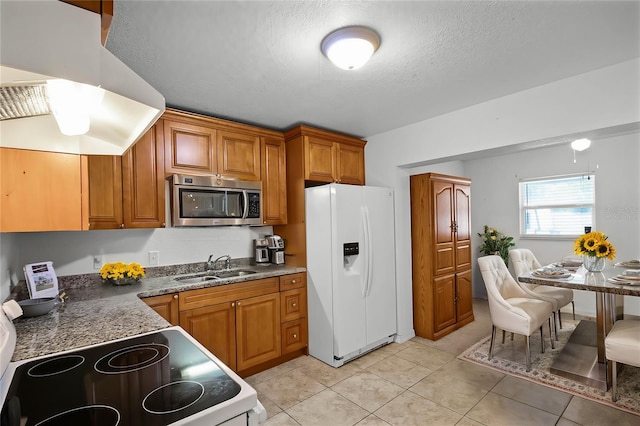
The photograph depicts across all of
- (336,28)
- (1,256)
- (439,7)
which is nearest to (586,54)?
(439,7)

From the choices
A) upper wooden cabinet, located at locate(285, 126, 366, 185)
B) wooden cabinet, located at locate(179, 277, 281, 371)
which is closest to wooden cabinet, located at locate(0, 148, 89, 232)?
wooden cabinet, located at locate(179, 277, 281, 371)

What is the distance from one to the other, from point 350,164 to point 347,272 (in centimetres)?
129

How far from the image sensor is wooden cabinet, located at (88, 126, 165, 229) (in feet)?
7.78

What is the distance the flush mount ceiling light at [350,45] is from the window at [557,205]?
412 centimetres

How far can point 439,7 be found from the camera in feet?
5.00

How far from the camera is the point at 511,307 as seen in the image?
2.85 meters

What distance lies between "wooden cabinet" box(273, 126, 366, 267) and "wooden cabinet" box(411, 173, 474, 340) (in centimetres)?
95

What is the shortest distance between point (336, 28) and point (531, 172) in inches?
172

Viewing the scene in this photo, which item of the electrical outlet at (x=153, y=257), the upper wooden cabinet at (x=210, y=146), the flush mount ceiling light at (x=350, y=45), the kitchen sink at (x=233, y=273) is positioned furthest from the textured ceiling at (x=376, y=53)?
the kitchen sink at (x=233, y=273)

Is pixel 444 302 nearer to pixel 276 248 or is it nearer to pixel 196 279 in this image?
pixel 276 248

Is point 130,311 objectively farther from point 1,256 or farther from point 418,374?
point 418,374

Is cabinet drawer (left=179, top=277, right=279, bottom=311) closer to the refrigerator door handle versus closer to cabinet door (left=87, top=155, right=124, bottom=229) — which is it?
cabinet door (left=87, top=155, right=124, bottom=229)

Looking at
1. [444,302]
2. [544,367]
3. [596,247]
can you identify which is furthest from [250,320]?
[596,247]

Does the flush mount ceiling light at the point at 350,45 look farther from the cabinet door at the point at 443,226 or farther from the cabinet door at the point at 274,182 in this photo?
the cabinet door at the point at 443,226
